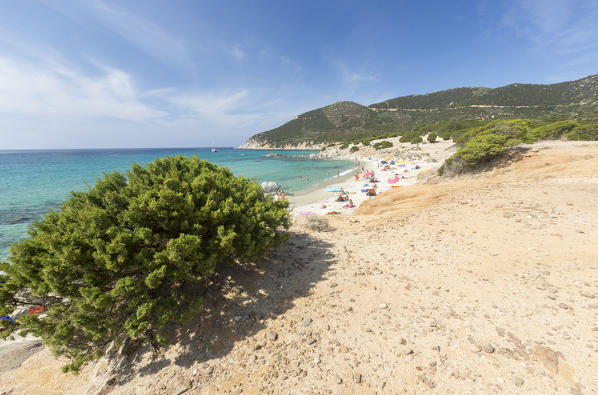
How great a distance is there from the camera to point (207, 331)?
6195 mm

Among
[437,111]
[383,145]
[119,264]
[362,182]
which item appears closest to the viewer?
[119,264]

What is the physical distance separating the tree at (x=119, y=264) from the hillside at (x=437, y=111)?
277 feet

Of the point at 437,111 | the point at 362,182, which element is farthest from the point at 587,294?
the point at 437,111

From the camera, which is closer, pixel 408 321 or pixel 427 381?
pixel 427 381

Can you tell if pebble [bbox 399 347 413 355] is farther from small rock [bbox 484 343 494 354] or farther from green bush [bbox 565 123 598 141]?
green bush [bbox 565 123 598 141]

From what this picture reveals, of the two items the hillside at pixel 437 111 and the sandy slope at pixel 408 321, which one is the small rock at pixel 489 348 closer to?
the sandy slope at pixel 408 321

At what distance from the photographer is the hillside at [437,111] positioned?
87250mm

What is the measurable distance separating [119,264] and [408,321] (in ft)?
24.9

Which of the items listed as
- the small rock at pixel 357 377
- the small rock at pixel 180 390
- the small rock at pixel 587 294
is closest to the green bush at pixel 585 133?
the small rock at pixel 587 294

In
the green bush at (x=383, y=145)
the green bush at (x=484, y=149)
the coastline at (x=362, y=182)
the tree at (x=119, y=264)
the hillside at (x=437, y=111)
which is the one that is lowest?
the coastline at (x=362, y=182)

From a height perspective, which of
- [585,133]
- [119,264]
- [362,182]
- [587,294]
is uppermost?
[585,133]

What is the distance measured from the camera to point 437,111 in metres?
120

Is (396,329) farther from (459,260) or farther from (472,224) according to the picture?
(472,224)

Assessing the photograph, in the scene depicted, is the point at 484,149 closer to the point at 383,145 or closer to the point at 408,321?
the point at 408,321
